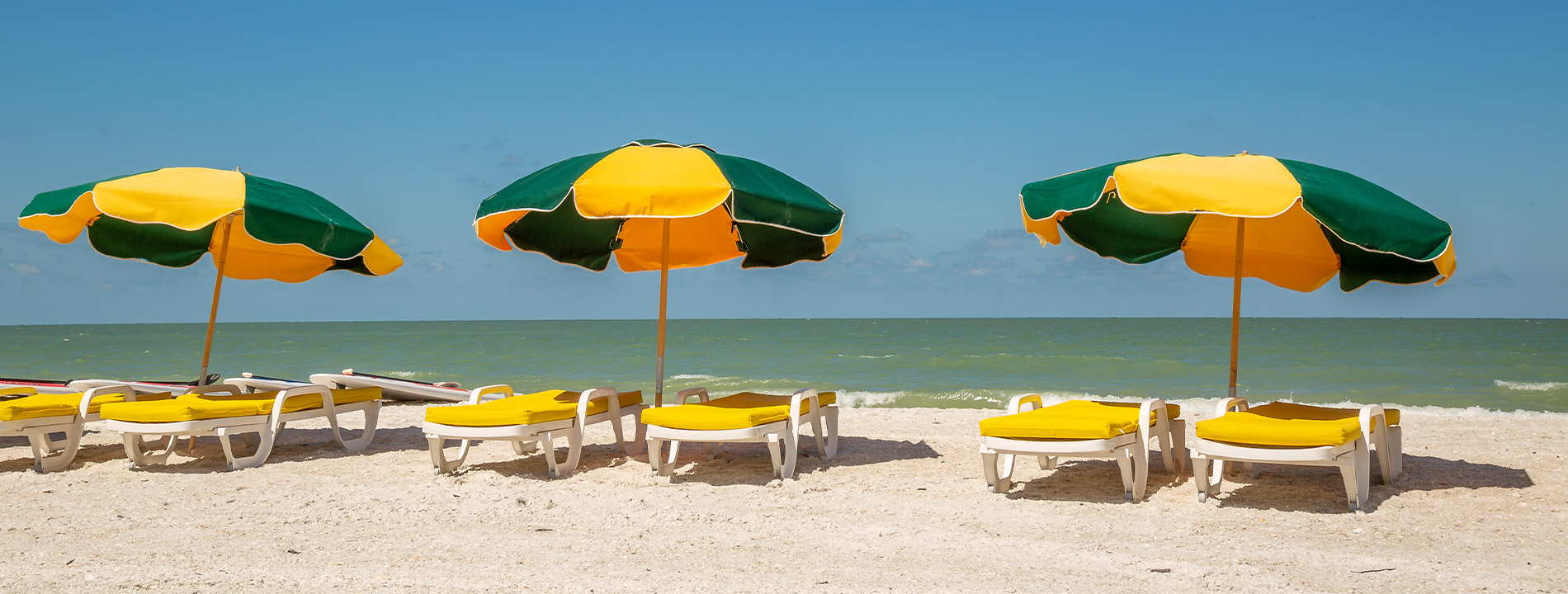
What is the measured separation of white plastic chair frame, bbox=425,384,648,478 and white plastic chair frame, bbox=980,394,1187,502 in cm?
215

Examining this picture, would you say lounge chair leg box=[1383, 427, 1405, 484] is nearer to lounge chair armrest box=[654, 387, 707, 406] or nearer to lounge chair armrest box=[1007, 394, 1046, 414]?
lounge chair armrest box=[1007, 394, 1046, 414]

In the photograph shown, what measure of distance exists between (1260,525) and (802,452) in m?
3.08

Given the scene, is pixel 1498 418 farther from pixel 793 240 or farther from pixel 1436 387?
pixel 1436 387

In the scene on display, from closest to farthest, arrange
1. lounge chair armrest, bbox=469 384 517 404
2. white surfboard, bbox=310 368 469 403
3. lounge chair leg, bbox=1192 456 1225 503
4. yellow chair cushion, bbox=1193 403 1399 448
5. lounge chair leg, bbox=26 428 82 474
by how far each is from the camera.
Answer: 1. yellow chair cushion, bbox=1193 403 1399 448
2. lounge chair leg, bbox=1192 456 1225 503
3. lounge chair leg, bbox=26 428 82 474
4. lounge chair armrest, bbox=469 384 517 404
5. white surfboard, bbox=310 368 469 403

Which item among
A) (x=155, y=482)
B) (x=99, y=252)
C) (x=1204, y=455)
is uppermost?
(x=99, y=252)

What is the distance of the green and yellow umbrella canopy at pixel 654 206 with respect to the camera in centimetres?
528

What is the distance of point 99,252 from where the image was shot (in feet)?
23.9

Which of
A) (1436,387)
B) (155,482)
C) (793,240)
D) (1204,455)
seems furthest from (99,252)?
(1436,387)

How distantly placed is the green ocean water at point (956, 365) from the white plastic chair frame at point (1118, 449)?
825 cm

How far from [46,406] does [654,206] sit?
13.3 feet

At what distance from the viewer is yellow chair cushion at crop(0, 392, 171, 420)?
572cm

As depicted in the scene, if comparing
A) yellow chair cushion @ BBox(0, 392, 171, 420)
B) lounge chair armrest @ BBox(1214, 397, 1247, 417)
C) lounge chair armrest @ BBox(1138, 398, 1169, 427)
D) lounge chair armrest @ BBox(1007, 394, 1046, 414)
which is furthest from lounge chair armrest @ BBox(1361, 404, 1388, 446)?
yellow chair cushion @ BBox(0, 392, 171, 420)

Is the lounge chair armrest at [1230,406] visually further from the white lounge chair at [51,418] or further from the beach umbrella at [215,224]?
the white lounge chair at [51,418]

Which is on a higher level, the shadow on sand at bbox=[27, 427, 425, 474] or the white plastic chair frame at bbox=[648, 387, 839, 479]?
the white plastic chair frame at bbox=[648, 387, 839, 479]
